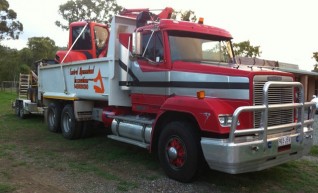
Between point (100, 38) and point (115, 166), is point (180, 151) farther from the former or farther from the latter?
point (100, 38)

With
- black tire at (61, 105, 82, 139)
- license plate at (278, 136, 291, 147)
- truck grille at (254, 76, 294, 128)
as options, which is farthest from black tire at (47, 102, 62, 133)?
license plate at (278, 136, 291, 147)

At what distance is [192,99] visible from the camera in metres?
6.17

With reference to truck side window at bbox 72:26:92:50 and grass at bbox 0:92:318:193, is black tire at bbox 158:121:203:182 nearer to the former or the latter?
grass at bbox 0:92:318:193

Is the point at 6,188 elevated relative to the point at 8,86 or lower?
lower

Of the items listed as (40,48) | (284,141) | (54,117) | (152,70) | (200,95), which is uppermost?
(40,48)

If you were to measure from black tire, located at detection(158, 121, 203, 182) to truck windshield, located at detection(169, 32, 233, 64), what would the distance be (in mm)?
1418

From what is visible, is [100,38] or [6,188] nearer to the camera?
[6,188]

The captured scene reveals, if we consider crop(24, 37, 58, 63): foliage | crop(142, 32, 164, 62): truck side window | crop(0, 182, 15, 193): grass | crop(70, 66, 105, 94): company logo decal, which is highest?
crop(24, 37, 58, 63): foliage

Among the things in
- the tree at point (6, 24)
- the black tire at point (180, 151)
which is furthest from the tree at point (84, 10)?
the black tire at point (180, 151)

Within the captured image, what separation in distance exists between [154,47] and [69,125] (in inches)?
174

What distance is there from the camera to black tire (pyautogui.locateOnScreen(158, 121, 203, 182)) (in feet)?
20.1

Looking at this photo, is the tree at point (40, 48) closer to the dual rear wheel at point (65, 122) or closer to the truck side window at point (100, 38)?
the dual rear wheel at point (65, 122)

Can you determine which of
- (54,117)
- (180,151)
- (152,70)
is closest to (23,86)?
(54,117)

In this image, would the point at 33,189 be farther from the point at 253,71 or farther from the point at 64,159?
the point at 253,71
